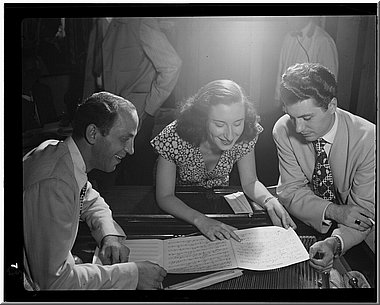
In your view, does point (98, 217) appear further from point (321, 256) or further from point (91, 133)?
point (321, 256)

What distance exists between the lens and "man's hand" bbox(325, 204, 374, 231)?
1.90m

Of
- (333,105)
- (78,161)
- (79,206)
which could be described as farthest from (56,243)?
(333,105)

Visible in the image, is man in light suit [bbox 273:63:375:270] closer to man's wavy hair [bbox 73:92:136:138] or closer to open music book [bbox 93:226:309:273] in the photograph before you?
open music book [bbox 93:226:309:273]

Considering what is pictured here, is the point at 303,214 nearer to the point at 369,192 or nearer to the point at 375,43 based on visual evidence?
the point at 369,192

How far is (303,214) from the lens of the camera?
190 centimetres

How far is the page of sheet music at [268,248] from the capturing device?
188cm

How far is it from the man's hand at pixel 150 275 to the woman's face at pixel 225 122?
0.39 meters

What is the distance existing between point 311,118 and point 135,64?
0.51 meters

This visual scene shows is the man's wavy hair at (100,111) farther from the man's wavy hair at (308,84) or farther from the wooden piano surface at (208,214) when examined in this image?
the man's wavy hair at (308,84)

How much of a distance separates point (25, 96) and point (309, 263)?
0.92 m

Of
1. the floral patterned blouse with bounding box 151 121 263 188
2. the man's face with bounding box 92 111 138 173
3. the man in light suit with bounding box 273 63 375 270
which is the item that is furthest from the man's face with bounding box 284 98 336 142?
the man's face with bounding box 92 111 138 173

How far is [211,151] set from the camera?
1890 mm

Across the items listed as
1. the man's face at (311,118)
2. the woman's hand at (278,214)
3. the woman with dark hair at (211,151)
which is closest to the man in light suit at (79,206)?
the woman with dark hair at (211,151)

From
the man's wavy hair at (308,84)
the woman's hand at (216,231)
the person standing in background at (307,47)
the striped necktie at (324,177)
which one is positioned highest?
the person standing in background at (307,47)
